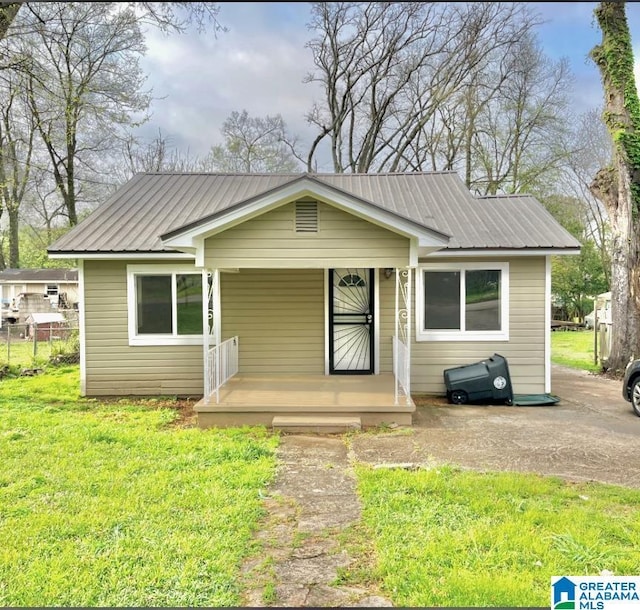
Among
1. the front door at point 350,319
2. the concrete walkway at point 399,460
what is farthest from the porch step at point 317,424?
the front door at point 350,319

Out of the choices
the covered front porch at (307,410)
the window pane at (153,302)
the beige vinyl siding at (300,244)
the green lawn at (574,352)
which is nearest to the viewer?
the covered front porch at (307,410)

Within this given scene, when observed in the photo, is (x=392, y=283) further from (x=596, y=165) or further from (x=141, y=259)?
(x=596, y=165)

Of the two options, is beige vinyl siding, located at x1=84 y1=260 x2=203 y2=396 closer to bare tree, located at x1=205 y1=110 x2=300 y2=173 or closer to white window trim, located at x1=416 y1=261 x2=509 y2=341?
white window trim, located at x1=416 y1=261 x2=509 y2=341

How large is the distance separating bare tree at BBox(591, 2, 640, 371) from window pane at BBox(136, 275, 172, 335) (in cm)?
962

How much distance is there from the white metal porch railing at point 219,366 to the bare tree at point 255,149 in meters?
19.3

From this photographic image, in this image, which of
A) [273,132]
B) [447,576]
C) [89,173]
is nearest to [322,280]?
[447,576]

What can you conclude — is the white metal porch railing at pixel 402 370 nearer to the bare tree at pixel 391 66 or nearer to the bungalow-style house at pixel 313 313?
the bungalow-style house at pixel 313 313

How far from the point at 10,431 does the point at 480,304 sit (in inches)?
293

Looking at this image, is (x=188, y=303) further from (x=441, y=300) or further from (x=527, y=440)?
(x=527, y=440)

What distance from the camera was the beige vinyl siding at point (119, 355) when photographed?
833 centimetres

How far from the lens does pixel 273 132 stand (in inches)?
1020

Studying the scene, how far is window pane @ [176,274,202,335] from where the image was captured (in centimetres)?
844

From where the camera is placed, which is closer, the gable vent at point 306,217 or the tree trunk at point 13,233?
the gable vent at point 306,217

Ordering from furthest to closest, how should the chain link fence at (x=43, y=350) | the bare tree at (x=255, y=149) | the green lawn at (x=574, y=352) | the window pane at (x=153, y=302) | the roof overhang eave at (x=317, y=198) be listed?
the bare tree at (x=255, y=149) < the green lawn at (x=574, y=352) < the chain link fence at (x=43, y=350) < the window pane at (x=153, y=302) < the roof overhang eave at (x=317, y=198)
